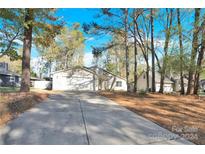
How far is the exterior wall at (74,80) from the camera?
863 inches

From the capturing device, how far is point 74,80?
2219 cm

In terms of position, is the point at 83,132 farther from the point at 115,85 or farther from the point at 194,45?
the point at 115,85

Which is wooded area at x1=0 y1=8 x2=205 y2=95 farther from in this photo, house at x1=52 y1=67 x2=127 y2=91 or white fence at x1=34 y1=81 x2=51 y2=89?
white fence at x1=34 y1=81 x2=51 y2=89

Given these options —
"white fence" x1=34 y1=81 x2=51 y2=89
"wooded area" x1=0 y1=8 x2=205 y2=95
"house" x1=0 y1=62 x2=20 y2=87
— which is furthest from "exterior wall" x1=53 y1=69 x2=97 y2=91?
"house" x1=0 y1=62 x2=20 y2=87

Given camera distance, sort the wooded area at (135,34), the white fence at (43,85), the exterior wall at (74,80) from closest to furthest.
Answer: the wooded area at (135,34)
the exterior wall at (74,80)
the white fence at (43,85)

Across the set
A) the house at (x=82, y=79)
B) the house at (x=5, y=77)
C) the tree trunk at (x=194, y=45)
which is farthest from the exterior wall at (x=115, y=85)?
the house at (x=5, y=77)

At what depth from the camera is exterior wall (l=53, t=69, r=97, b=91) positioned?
2192 cm

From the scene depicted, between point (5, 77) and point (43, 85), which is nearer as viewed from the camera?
point (43, 85)

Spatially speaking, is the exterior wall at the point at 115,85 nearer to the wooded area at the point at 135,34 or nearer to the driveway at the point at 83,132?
the wooded area at the point at 135,34

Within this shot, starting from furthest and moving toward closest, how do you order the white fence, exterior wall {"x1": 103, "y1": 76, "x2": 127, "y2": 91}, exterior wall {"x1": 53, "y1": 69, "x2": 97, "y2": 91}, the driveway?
1. the white fence
2. exterior wall {"x1": 103, "y1": 76, "x2": 127, "y2": 91}
3. exterior wall {"x1": 53, "y1": 69, "x2": 97, "y2": 91}
4. the driveway

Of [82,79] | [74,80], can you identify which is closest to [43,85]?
[74,80]

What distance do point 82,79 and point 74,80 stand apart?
0.88 m

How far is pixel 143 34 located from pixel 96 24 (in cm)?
522
